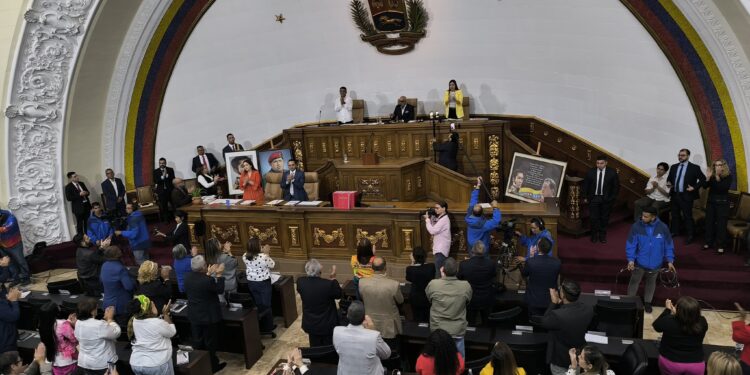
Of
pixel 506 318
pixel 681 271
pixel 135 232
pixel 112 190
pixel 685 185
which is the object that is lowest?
pixel 681 271

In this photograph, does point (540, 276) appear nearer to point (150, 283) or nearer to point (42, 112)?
point (150, 283)

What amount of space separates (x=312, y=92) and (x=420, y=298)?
344 inches

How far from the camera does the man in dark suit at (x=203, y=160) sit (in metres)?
12.0

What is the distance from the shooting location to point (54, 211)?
10.4m

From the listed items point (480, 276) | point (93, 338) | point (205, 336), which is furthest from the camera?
point (205, 336)

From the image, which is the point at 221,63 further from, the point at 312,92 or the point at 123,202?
the point at 123,202

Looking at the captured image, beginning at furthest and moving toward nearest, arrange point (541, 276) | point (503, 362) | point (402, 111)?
point (402, 111) < point (541, 276) < point (503, 362)

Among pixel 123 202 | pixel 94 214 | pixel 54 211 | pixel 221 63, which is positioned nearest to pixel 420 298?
pixel 94 214

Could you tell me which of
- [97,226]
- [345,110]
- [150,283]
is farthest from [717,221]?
[97,226]

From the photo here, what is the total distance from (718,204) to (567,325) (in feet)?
15.7

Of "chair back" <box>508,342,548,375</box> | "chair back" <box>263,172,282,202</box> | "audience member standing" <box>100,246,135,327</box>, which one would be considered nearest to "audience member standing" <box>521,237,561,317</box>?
"chair back" <box>508,342,548,375</box>

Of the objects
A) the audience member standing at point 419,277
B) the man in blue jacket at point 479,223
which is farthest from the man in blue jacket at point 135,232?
the man in blue jacket at point 479,223

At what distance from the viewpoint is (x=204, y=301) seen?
5504 mm

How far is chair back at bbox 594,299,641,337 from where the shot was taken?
5367 millimetres
